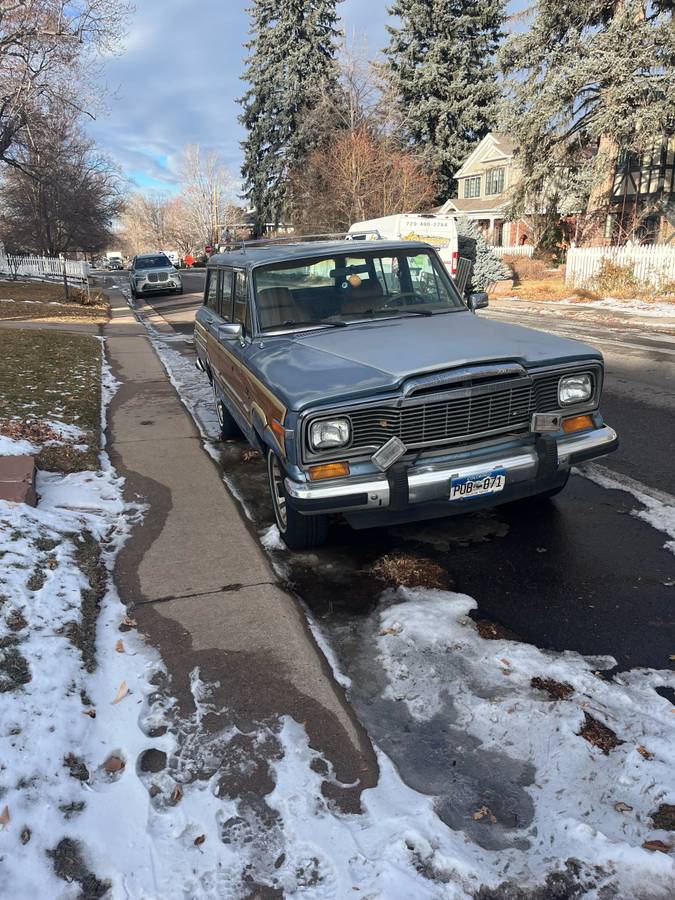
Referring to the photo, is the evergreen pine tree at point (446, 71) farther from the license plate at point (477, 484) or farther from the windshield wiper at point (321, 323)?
the license plate at point (477, 484)

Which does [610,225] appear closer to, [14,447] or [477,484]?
[14,447]

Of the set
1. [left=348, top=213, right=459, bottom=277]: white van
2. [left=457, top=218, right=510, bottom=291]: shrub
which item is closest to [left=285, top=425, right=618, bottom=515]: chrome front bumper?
[left=348, top=213, right=459, bottom=277]: white van

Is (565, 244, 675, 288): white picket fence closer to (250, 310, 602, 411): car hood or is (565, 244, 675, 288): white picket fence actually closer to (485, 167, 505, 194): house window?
(250, 310, 602, 411): car hood

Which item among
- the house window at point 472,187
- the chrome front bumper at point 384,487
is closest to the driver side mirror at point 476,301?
the chrome front bumper at point 384,487

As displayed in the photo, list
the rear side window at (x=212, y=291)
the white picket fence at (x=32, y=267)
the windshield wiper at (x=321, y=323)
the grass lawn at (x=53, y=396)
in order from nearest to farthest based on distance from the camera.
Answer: the windshield wiper at (x=321, y=323), the grass lawn at (x=53, y=396), the rear side window at (x=212, y=291), the white picket fence at (x=32, y=267)

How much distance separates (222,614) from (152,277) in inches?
1037

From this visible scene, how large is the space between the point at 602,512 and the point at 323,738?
303cm

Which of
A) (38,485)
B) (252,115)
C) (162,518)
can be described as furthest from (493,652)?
(252,115)

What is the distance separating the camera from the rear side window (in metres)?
6.94

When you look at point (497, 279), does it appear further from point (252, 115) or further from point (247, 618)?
point (252, 115)

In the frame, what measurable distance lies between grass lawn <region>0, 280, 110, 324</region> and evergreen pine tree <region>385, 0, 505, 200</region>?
3061cm

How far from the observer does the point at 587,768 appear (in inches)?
95.6

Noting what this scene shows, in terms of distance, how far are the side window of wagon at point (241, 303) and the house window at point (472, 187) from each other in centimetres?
4652

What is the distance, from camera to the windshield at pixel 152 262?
28.3 m
